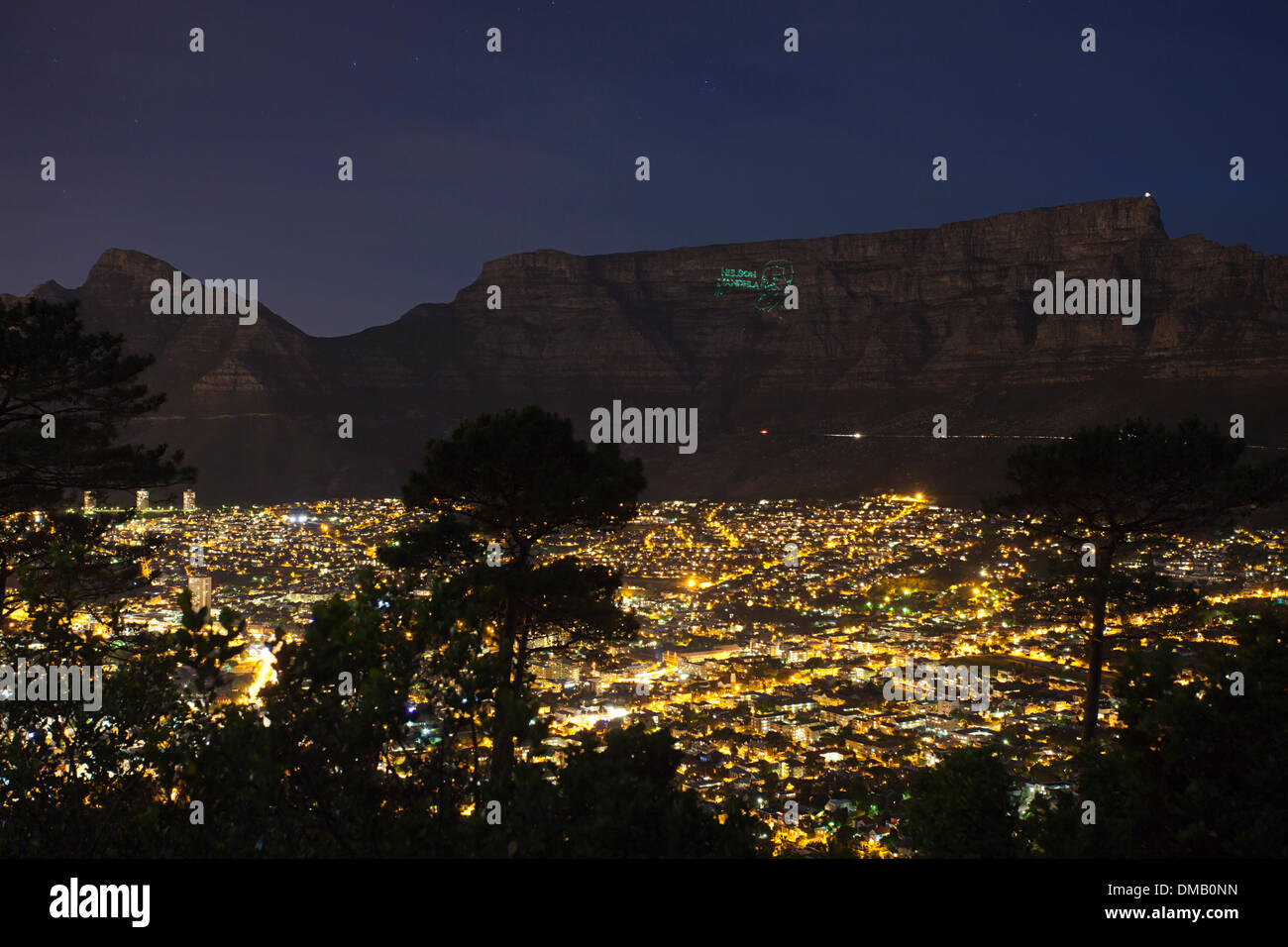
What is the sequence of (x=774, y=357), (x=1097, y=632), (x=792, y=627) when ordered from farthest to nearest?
(x=774, y=357), (x=792, y=627), (x=1097, y=632)

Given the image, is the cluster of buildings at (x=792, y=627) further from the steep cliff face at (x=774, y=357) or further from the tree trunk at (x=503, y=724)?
the steep cliff face at (x=774, y=357)

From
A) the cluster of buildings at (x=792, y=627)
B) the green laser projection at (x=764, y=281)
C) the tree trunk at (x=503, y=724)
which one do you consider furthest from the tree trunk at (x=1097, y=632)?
the green laser projection at (x=764, y=281)

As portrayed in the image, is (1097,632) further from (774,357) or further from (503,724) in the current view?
(774,357)

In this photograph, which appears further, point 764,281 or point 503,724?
point 764,281

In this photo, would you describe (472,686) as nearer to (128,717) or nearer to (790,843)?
(128,717)

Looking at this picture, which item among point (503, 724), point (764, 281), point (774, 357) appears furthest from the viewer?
point (764, 281)

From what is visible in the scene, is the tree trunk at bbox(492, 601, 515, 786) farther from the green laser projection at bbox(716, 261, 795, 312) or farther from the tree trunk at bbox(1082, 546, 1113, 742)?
the green laser projection at bbox(716, 261, 795, 312)

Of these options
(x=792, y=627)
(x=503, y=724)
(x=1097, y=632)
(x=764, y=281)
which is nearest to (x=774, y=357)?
(x=764, y=281)

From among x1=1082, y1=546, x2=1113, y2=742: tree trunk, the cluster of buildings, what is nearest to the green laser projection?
the cluster of buildings
